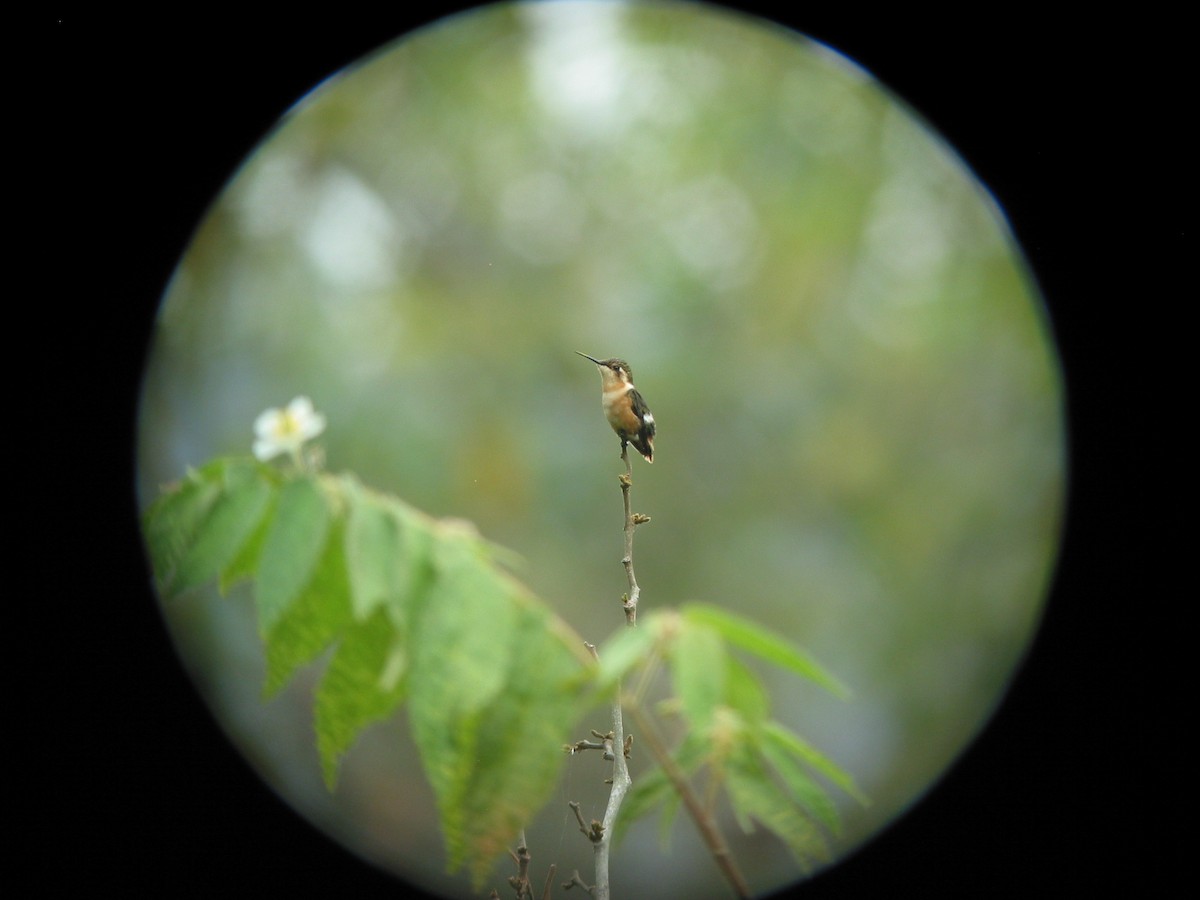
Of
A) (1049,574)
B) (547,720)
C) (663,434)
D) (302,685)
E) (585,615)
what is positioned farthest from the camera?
(663,434)

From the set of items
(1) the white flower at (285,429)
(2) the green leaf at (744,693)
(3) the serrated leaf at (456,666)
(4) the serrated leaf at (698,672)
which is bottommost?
(2) the green leaf at (744,693)

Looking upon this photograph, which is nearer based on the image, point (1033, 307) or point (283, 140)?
point (283, 140)

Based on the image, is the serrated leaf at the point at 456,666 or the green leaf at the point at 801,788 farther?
the green leaf at the point at 801,788

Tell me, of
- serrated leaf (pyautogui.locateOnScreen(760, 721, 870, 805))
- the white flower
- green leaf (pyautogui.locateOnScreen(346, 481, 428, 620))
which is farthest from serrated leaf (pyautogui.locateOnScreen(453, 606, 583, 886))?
the white flower

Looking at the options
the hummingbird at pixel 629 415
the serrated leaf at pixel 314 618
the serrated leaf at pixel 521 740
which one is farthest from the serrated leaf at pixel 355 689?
the hummingbird at pixel 629 415

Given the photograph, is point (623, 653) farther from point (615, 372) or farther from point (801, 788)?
point (615, 372)

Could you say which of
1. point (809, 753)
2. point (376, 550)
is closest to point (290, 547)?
point (376, 550)

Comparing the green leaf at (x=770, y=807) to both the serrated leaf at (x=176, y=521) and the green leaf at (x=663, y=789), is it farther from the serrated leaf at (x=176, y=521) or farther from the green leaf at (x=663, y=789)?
the serrated leaf at (x=176, y=521)

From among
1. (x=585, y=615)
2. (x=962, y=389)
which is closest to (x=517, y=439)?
(x=585, y=615)

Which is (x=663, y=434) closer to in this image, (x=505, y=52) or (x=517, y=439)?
(x=517, y=439)
